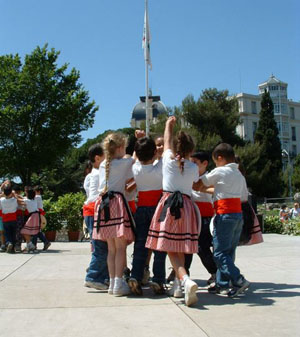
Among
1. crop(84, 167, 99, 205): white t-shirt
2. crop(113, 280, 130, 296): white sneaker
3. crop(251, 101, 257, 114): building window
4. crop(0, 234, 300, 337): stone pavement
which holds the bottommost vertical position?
crop(0, 234, 300, 337): stone pavement

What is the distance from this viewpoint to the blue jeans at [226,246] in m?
4.63

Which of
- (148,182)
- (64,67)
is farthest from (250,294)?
(64,67)

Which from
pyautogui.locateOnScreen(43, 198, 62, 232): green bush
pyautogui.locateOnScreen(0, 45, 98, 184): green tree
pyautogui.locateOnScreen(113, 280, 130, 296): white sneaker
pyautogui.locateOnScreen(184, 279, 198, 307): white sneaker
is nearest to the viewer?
pyautogui.locateOnScreen(184, 279, 198, 307): white sneaker

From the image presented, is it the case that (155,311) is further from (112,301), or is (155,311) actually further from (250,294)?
(250,294)

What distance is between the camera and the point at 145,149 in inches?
191

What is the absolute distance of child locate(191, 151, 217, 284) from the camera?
5.32 meters

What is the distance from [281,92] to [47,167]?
62.4 meters

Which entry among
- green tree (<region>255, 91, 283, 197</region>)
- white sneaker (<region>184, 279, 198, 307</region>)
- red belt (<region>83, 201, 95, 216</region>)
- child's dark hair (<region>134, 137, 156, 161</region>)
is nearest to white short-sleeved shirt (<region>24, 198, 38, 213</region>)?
red belt (<region>83, 201, 95, 216</region>)

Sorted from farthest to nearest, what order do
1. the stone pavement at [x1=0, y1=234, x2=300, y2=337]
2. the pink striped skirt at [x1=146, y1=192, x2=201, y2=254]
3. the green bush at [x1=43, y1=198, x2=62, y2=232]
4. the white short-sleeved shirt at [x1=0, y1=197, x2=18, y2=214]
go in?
1. the green bush at [x1=43, y1=198, x2=62, y2=232]
2. the white short-sleeved shirt at [x1=0, y1=197, x2=18, y2=214]
3. the pink striped skirt at [x1=146, y1=192, x2=201, y2=254]
4. the stone pavement at [x1=0, y1=234, x2=300, y2=337]

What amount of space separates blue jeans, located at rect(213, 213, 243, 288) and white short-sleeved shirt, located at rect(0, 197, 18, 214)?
689cm

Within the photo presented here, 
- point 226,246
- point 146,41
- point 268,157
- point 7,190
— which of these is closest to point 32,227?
point 7,190

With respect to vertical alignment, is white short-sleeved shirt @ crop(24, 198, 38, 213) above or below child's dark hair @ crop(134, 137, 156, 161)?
below

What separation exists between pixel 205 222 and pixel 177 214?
0.95 metres

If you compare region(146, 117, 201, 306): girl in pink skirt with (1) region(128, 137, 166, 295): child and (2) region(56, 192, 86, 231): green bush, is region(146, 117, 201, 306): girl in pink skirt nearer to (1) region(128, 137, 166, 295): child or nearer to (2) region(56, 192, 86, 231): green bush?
(1) region(128, 137, 166, 295): child
